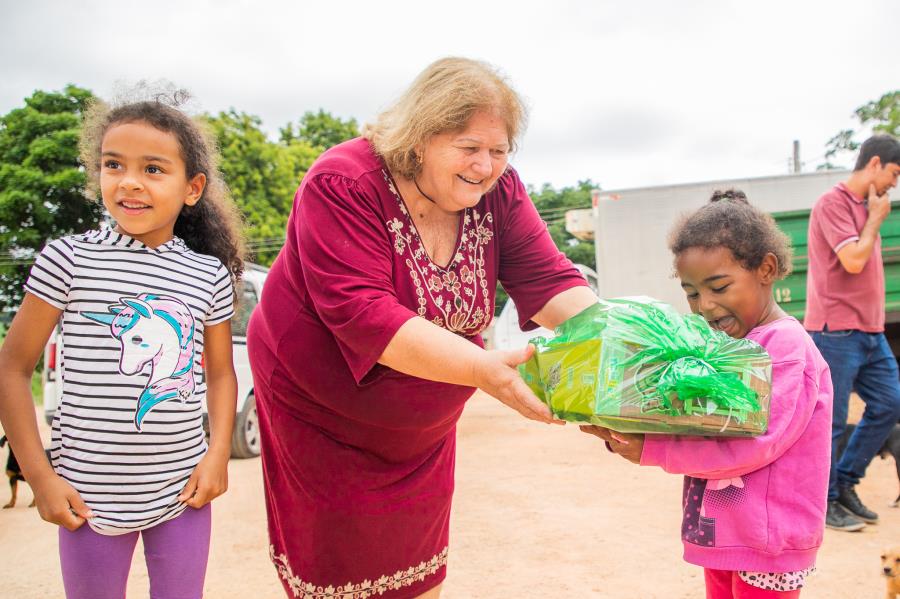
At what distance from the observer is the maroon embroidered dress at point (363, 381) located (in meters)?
1.89

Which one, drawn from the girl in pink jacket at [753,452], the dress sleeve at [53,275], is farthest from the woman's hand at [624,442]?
the dress sleeve at [53,275]

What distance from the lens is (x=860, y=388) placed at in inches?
169

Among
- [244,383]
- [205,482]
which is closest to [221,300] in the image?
[205,482]

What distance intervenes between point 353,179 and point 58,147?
19.6 m

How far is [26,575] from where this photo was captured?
157 inches

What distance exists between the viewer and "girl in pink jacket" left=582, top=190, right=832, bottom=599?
5.66ft

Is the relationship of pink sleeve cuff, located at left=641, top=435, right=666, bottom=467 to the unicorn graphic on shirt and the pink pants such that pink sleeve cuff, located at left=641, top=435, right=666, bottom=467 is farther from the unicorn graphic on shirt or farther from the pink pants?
the unicorn graphic on shirt

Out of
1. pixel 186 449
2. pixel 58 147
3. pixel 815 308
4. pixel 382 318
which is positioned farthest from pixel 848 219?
pixel 58 147

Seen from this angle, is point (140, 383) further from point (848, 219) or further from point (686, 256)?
point (848, 219)

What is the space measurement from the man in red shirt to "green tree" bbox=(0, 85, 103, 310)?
17.5 m

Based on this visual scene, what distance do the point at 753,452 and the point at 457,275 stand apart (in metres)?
0.90

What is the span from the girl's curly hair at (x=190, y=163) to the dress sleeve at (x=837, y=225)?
10.4ft

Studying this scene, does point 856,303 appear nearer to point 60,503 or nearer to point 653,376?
A: point 653,376

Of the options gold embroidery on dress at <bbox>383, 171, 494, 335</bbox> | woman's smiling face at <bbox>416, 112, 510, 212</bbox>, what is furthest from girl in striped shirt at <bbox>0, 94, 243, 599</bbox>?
woman's smiling face at <bbox>416, 112, 510, 212</bbox>
